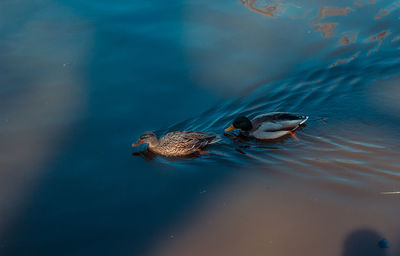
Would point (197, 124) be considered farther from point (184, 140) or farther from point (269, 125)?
point (269, 125)

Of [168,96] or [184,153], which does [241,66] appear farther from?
[184,153]

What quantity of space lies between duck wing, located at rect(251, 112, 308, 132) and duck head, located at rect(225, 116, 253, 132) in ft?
0.36

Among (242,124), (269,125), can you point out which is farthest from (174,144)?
(269,125)

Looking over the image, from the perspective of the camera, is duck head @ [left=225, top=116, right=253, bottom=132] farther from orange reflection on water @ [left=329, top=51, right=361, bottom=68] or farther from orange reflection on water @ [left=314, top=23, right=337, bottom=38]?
orange reflection on water @ [left=314, top=23, right=337, bottom=38]

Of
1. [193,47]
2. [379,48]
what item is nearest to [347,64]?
[379,48]

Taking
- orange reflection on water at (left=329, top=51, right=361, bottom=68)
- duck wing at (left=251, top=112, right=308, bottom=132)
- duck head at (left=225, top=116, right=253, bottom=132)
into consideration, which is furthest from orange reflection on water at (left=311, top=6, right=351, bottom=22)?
duck head at (left=225, top=116, right=253, bottom=132)

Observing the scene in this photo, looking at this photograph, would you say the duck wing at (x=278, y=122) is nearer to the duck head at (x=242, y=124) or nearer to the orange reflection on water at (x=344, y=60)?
the duck head at (x=242, y=124)

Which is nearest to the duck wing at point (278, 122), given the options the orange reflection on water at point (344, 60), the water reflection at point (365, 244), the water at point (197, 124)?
the water at point (197, 124)

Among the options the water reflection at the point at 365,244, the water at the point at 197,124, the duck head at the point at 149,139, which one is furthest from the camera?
the duck head at the point at 149,139

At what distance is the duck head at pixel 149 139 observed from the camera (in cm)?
619

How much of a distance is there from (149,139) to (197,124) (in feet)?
3.15

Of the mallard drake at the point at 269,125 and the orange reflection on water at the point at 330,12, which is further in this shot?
the orange reflection on water at the point at 330,12

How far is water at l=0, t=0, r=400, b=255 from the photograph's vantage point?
4.67 meters

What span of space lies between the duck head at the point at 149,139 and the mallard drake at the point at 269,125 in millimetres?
1223
